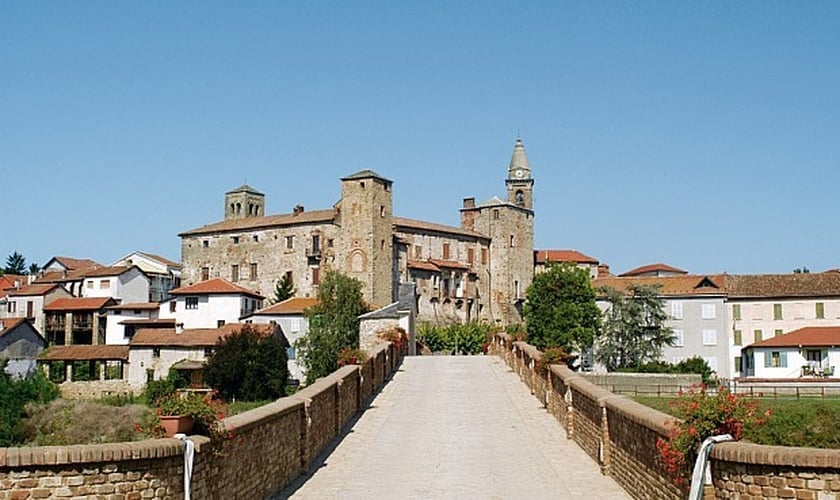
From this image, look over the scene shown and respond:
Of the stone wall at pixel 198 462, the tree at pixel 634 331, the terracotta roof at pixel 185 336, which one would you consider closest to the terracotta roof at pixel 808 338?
the tree at pixel 634 331

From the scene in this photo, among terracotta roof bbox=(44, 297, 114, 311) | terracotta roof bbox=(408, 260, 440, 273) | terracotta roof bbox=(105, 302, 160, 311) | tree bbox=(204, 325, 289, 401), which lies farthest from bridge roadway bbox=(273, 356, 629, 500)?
terracotta roof bbox=(44, 297, 114, 311)

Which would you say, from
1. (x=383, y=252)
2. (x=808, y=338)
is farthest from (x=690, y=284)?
(x=383, y=252)

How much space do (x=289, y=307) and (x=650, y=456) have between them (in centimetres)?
7603

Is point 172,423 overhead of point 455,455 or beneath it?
overhead

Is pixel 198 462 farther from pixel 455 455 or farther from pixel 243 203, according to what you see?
pixel 243 203

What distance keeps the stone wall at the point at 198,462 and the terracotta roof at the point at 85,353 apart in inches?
2589

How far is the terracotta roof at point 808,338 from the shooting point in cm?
6525

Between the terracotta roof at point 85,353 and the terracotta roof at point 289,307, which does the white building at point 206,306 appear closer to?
the terracotta roof at point 289,307

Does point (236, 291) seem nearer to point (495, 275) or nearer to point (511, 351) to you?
point (495, 275)

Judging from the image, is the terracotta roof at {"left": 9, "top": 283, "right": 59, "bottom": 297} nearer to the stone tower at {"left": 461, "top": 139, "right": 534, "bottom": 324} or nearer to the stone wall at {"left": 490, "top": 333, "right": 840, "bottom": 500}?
the stone tower at {"left": 461, "top": 139, "right": 534, "bottom": 324}

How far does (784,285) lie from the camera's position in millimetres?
75750

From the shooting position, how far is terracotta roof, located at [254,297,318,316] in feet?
279

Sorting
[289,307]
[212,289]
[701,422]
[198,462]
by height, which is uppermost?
[212,289]

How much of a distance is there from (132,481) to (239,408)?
157ft
